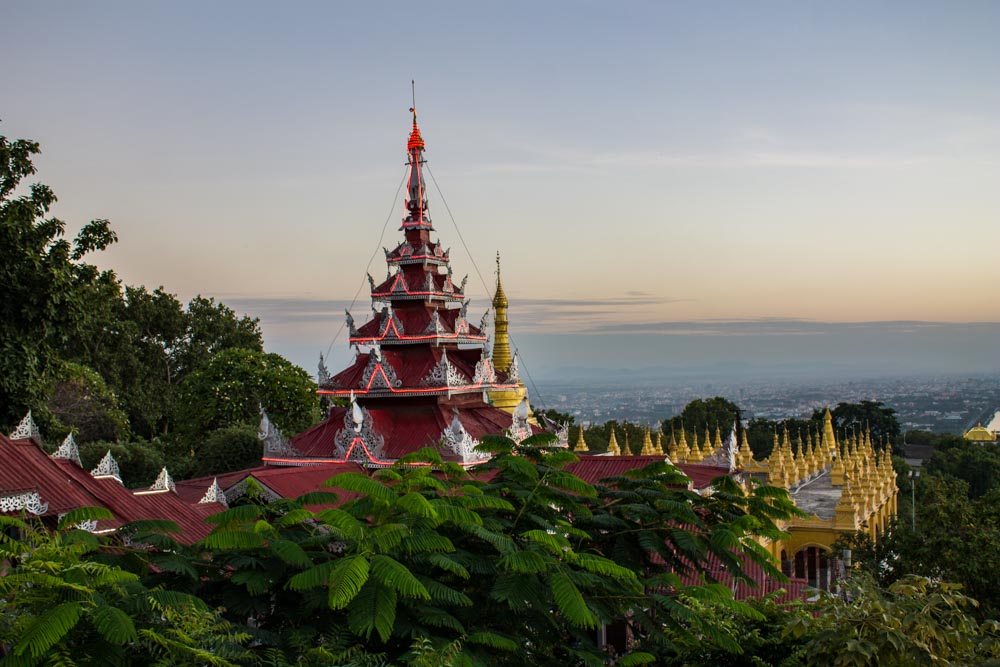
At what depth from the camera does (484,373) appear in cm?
2380

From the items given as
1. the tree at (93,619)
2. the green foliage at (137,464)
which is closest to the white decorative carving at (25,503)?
the tree at (93,619)

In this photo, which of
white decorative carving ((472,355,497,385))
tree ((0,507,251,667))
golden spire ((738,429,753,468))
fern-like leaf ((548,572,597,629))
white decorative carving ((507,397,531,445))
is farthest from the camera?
golden spire ((738,429,753,468))

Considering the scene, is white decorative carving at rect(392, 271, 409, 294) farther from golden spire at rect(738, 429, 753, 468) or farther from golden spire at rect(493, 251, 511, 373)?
golden spire at rect(738, 429, 753, 468)

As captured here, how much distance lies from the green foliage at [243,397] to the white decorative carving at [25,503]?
2582 cm

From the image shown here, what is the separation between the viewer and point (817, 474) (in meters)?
44.8

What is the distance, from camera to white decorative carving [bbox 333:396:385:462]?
2112cm

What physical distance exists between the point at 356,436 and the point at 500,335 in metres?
19.2

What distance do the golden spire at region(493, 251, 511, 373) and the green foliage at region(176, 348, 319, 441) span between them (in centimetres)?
794

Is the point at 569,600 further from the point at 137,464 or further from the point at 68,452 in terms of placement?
the point at 137,464

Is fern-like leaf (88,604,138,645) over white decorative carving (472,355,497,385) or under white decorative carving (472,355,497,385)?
under

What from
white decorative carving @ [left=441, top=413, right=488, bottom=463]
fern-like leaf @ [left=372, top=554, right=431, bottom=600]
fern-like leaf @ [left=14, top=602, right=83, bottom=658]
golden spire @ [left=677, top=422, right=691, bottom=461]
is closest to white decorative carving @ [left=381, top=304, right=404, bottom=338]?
white decorative carving @ [left=441, top=413, right=488, bottom=463]

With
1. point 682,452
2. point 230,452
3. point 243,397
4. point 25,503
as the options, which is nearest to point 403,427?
point 25,503

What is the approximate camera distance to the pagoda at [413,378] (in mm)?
21453

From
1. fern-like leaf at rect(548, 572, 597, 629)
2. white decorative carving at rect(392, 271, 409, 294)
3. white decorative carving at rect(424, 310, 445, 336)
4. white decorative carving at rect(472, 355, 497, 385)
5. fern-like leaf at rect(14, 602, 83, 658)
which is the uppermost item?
white decorative carving at rect(392, 271, 409, 294)
